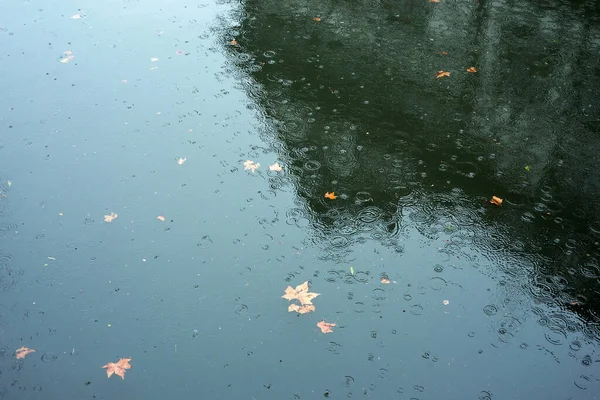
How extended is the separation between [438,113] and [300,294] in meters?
4.10

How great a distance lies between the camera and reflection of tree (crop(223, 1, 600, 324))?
6.62 meters

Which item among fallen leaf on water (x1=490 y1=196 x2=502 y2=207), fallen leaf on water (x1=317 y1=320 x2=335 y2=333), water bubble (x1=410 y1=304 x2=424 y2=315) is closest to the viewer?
fallen leaf on water (x1=317 y1=320 x2=335 y2=333)

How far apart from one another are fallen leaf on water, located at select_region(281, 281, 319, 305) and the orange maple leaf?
5.63 ft

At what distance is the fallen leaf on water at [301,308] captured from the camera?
18.2 ft

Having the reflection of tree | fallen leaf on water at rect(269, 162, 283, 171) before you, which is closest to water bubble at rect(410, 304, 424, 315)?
the reflection of tree

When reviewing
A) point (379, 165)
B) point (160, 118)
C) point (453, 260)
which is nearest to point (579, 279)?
point (453, 260)

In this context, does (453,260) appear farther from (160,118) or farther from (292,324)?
(160,118)

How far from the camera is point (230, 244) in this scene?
626 cm

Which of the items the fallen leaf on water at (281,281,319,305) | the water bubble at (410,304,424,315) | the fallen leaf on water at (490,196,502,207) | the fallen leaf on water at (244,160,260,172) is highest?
the fallen leaf on water at (490,196,502,207)

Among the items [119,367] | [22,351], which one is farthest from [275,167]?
[22,351]

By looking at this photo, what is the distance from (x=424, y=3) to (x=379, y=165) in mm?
5622

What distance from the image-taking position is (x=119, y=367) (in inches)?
201

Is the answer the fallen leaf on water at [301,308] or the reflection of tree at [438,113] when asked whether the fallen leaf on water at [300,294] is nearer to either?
the fallen leaf on water at [301,308]

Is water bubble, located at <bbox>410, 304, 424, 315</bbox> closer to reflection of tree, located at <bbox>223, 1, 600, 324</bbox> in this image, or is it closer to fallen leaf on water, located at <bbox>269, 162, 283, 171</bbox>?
reflection of tree, located at <bbox>223, 1, 600, 324</bbox>
